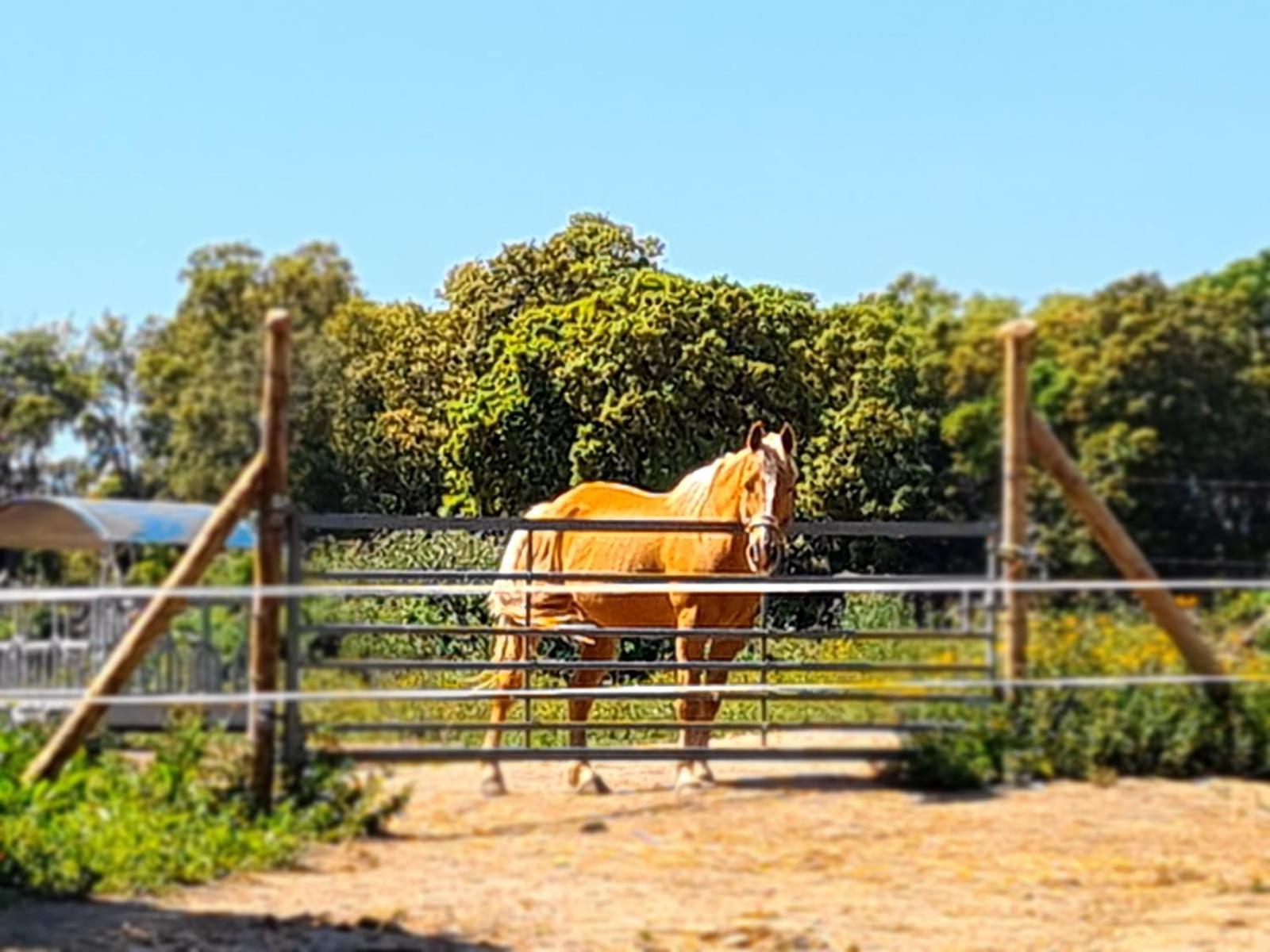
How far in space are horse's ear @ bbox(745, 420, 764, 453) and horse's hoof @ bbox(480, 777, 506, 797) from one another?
100 cm

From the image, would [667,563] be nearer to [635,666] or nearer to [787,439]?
[635,666]

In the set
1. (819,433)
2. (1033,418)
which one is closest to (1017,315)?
(1033,418)

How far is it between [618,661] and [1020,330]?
4.68 feet

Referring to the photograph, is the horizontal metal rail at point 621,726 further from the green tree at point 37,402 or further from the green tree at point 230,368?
the green tree at point 37,402

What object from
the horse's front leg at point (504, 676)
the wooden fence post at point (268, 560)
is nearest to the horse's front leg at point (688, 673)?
the horse's front leg at point (504, 676)

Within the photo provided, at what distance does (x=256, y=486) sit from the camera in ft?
15.5

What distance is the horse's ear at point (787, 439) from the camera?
17.5ft

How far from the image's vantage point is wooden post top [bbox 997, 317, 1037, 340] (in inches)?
195

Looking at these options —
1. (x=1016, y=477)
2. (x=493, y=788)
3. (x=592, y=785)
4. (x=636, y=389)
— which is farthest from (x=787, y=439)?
(x=493, y=788)

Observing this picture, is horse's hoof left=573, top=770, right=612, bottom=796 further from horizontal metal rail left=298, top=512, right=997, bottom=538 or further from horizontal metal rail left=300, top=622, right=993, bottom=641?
horizontal metal rail left=298, top=512, right=997, bottom=538

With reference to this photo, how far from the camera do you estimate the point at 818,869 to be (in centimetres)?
505

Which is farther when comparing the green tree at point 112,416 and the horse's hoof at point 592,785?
the horse's hoof at point 592,785

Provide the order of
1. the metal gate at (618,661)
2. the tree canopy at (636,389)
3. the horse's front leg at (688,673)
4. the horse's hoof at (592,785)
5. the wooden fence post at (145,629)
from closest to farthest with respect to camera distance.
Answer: the wooden fence post at (145,629) → the tree canopy at (636,389) → the metal gate at (618,661) → the horse's hoof at (592,785) → the horse's front leg at (688,673)

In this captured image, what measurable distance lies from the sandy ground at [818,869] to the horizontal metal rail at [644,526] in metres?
0.60
